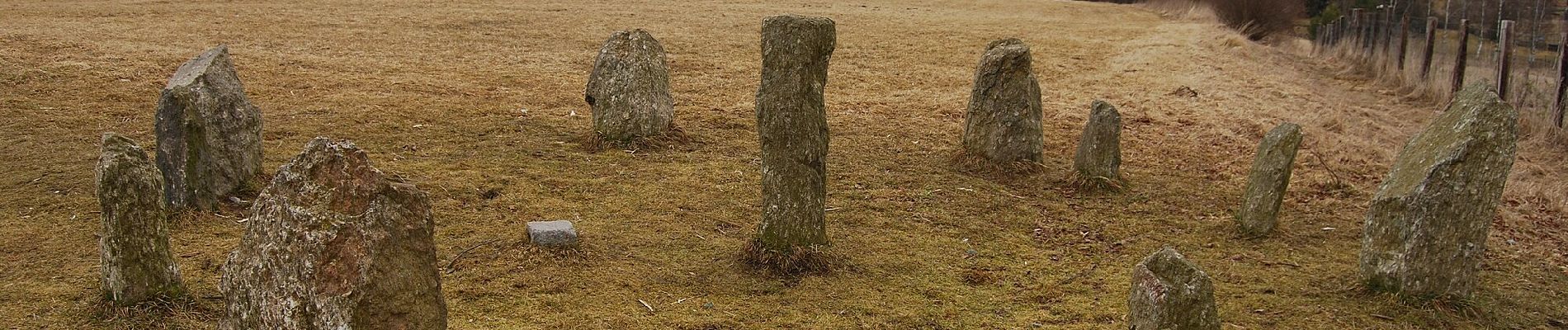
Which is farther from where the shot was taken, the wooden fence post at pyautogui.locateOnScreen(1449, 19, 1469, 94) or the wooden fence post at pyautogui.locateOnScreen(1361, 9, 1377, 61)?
the wooden fence post at pyautogui.locateOnScreen(1361, 9, 1377, 61)

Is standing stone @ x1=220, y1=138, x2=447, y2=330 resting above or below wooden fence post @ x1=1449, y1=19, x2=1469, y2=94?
above

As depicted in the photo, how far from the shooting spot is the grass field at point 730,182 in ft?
25.4

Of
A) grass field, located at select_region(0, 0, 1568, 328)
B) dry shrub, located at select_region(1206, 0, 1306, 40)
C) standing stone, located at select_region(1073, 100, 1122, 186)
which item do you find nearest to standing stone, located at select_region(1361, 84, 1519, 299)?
grass field, located at select_region(0, 0, 1568, 328)

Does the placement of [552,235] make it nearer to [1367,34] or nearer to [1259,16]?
[1367,34]

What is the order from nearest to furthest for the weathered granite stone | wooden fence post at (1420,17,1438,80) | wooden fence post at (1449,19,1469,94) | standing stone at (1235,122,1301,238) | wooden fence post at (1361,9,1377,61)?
the weathered granite stone
standing stone at (1235,122,1301,238)
wooden fence post at (1449,19,1469,94)
wooden fence post at (1420,17,1438,80)
wooden fence post at (1361,9,1377,61)

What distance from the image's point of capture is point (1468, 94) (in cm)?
796

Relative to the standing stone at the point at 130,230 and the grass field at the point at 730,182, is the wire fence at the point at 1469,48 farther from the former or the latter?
the standing stone at the point at 130,230

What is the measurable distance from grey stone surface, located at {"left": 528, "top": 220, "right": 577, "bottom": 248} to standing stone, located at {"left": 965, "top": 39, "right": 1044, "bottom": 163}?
475 cm

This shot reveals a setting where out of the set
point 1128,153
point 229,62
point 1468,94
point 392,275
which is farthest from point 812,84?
point 1128,153

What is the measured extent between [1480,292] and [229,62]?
9.57 metres

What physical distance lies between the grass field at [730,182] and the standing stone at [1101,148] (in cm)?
24

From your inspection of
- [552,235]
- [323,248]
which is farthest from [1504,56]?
[323,248]

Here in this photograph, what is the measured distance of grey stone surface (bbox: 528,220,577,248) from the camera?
27.6 feet

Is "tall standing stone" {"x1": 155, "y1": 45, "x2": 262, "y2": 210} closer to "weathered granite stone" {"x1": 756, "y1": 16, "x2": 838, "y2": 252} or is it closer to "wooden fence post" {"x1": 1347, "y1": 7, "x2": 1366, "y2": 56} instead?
"weathered granite stone" {"x1": 756, "y1": 16, "x2": 838, "y2": 252}
